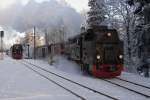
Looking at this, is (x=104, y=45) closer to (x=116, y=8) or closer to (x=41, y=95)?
(x=41, y=95)

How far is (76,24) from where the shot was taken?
1693 inches

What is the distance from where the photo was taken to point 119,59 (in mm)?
24812

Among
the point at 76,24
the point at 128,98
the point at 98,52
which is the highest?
the point at 76,24

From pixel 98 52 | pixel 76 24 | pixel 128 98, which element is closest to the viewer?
pixel 128 98

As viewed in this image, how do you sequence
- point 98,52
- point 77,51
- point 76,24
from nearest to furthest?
point 98,52 → point 77,51 → point 76,24

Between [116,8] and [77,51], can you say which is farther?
[116,8]

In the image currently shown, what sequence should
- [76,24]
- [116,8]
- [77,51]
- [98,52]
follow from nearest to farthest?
[98,52]
[77,51]
[76,24]
[116,8]

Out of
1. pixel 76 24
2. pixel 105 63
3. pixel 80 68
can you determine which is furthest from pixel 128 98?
pixel 76 24

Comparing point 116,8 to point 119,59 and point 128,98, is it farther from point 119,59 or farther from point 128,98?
point 128,98

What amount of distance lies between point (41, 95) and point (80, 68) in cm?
1273

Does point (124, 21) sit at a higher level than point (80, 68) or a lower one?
higher

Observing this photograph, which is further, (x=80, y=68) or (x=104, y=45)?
(x=80, y=68)

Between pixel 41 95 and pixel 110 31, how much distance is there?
10.3 meters

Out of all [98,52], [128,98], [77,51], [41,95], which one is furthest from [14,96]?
[77,51]
